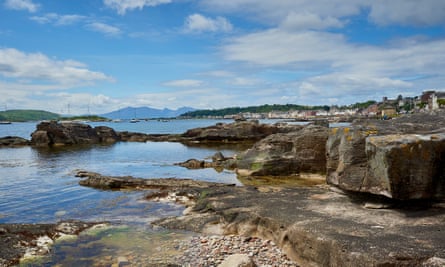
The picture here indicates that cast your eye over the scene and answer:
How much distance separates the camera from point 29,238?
45.2 feet

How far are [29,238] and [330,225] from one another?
1126 cm

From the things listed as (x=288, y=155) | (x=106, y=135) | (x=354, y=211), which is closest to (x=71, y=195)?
(x=288, y=155)

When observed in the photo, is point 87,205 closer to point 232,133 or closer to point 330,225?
point 330,225

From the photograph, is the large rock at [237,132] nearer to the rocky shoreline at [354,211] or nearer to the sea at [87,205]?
the sea at [87,205]

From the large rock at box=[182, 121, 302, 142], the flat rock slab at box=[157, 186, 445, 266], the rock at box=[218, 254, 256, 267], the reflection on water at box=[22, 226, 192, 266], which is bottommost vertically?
the reflection on water at box=[22, 226, 192, 266]

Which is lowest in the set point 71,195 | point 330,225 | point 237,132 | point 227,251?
point 71,195

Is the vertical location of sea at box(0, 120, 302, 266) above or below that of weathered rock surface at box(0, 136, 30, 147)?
below

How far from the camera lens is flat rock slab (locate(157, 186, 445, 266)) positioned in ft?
28.4

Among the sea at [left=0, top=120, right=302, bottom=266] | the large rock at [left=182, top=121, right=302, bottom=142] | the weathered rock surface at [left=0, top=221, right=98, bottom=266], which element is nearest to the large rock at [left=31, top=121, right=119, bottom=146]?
the large rock at [left=182, top=121, right=302, bottom=142]

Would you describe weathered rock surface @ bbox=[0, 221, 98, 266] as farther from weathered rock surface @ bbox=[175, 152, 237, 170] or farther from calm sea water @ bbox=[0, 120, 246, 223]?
weathered rock surface @ bbox=[175, 152, 237, 170]

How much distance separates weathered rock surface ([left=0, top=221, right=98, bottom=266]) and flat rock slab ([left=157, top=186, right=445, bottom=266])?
404 centimetres

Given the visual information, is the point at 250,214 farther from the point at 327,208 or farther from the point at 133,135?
the point at 133,135

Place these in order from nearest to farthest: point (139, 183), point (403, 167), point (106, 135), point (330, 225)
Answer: point (403, 167) < point (330, 225) < point (139, 183) < point (106, 135)

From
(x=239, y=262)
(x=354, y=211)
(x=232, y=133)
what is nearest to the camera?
(x=239, y=262)
